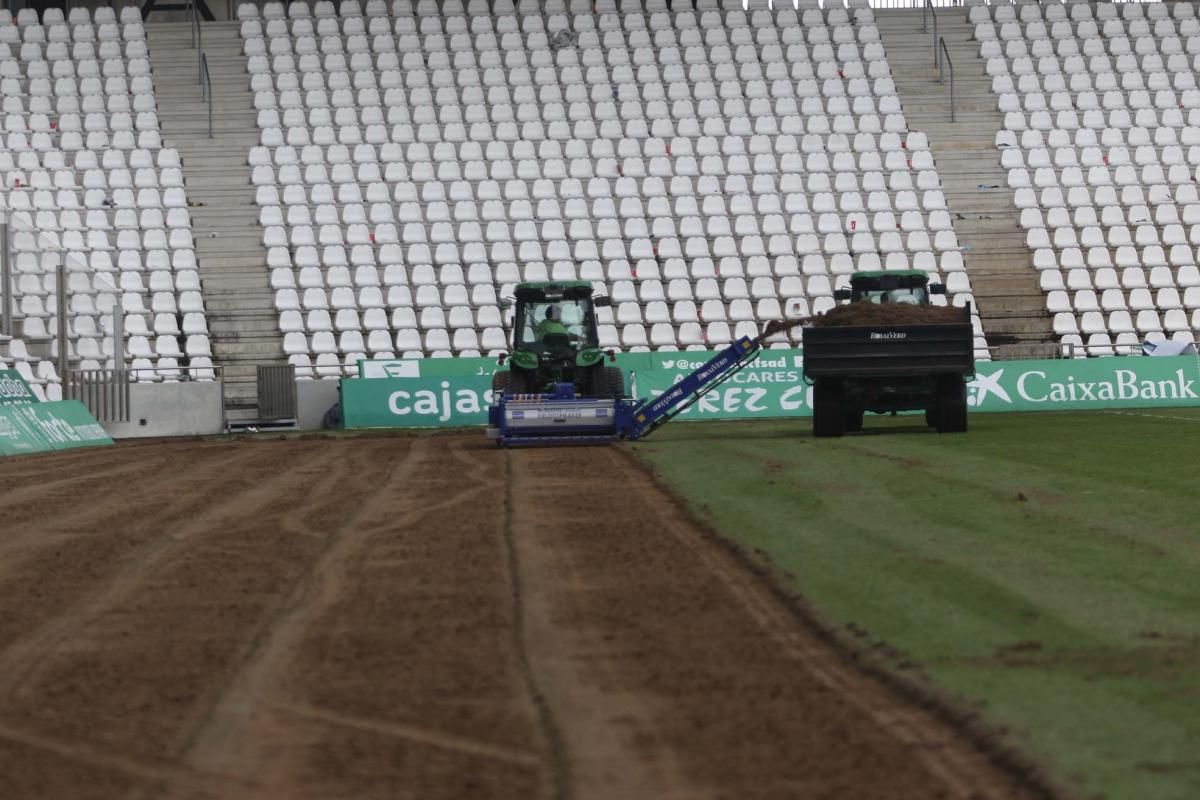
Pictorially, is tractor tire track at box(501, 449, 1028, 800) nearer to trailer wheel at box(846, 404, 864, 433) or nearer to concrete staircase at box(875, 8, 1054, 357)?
trailer wheel at box(846, 404, 864, 433)

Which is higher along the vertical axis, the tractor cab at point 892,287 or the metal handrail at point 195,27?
the metal handrail at point 195,27

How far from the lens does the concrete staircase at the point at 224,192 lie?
123 ft

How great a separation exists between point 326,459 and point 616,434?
4.27 m

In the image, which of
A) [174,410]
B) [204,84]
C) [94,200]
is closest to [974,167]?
[204,84]

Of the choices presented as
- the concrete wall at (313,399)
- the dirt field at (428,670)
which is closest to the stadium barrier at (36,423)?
the concrete wall at (313,399)

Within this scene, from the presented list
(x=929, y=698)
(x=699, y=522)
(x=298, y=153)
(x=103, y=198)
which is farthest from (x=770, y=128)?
(x=929, y=698)

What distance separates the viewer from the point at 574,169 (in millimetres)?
41906

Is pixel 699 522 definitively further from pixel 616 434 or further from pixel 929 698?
pixel 616 434

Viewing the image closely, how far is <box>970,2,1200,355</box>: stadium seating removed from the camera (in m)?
40.5

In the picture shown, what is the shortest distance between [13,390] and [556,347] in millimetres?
8469

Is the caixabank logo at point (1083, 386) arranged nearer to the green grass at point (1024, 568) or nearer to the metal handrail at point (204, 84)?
the green grass at point (1024, 568)

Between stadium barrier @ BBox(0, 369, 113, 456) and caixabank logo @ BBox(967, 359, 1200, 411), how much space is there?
17.0m

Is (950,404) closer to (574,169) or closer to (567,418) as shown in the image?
(567,418)

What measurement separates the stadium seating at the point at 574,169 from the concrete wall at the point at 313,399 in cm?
151
